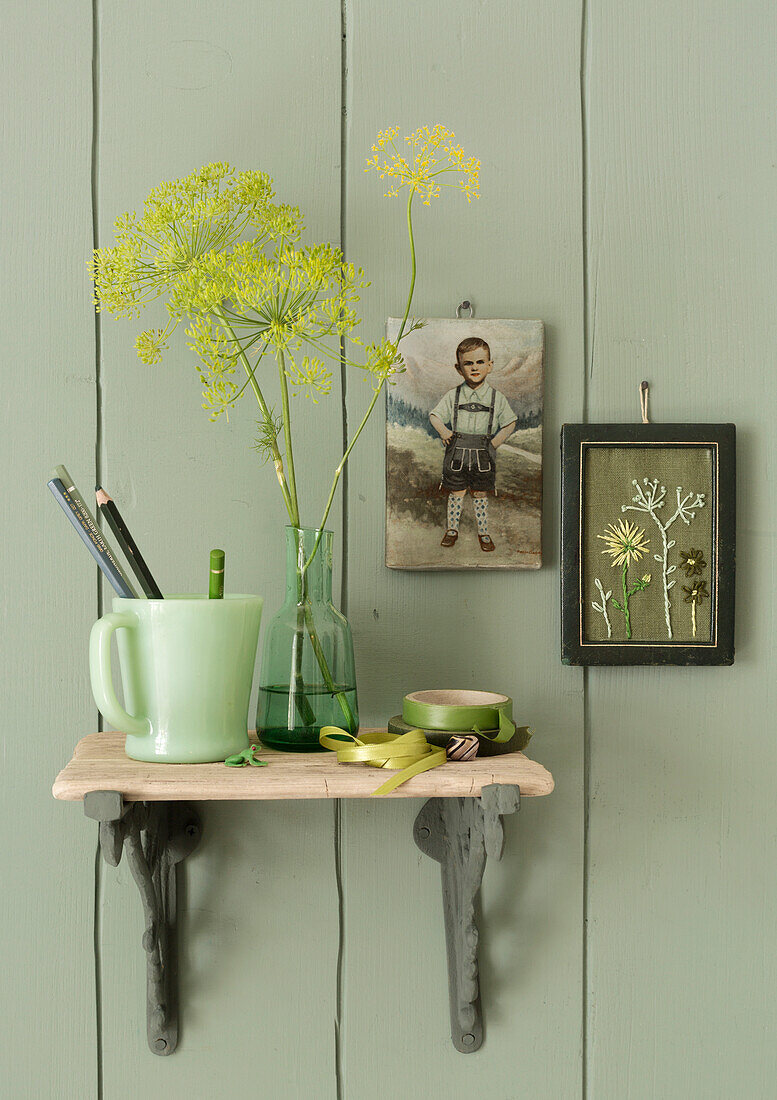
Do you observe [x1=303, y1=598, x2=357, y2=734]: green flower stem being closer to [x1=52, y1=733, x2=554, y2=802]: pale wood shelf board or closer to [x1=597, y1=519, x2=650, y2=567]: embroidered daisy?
[x1=52, y1=733, x2=554, y2=802]: pale wood shelf board

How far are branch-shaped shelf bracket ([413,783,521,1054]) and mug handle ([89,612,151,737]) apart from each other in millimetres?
255

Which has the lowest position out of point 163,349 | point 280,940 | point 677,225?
point 280,940

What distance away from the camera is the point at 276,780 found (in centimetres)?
60

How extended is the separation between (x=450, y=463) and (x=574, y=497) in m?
0.11

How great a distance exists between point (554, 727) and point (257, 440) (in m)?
0.35

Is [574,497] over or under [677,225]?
under

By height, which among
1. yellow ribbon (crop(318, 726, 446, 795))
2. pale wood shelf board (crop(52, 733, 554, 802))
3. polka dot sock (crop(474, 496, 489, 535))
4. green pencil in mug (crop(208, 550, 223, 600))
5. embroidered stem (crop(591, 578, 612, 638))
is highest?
polka dot sock (crop(474, 496, 489, 535))

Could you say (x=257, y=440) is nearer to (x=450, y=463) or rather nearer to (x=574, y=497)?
(x=450, y=463)

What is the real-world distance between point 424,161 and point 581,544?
0.35 m

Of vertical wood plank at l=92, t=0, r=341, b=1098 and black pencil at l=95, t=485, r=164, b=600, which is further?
vertical wood plank at l=92, t=0, r=341, b=1098

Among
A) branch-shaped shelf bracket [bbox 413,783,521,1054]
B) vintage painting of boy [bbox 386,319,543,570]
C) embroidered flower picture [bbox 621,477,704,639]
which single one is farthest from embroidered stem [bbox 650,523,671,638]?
branch-shaped shelf bracket [bbox 413,783,521,1054]

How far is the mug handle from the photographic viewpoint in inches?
24.2

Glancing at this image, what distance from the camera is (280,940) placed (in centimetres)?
76

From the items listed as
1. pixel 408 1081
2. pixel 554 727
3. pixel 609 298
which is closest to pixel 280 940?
pixel 408 1081
